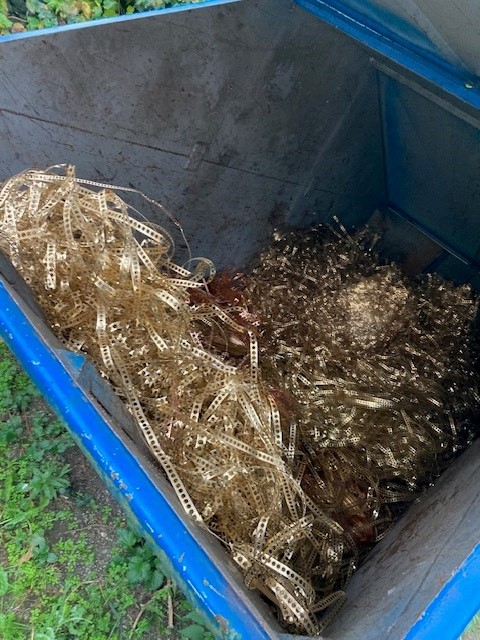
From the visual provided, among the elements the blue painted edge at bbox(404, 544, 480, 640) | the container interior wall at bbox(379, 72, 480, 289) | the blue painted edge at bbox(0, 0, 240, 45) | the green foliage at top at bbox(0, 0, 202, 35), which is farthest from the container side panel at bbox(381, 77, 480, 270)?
the green foliage at top at bbox(0, 0, 202, 35)

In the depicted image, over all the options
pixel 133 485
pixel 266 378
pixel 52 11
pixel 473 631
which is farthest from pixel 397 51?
pixel 52 11

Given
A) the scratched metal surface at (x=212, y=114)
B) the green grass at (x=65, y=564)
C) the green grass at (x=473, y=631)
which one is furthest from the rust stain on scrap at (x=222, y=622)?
the scratched metal surface at (x=212, y=114)

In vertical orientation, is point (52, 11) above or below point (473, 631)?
above

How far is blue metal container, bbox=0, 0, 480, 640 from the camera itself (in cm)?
93

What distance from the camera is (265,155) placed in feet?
6.46

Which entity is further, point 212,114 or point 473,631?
point 212,114

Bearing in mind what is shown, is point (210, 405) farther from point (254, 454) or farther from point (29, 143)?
point (29, 143)

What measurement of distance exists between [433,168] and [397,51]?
569mm

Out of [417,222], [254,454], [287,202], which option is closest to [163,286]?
[254,454]

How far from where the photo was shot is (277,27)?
175 centimetres

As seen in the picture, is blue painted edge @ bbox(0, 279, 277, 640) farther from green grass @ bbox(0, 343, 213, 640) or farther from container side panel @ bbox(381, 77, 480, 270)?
container side panel @ bbox(381, 77, 480, 270)

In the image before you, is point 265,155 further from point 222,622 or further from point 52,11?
point 52,11

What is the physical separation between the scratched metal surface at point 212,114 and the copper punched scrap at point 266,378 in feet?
0.49

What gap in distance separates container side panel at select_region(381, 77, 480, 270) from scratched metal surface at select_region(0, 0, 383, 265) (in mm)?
86
